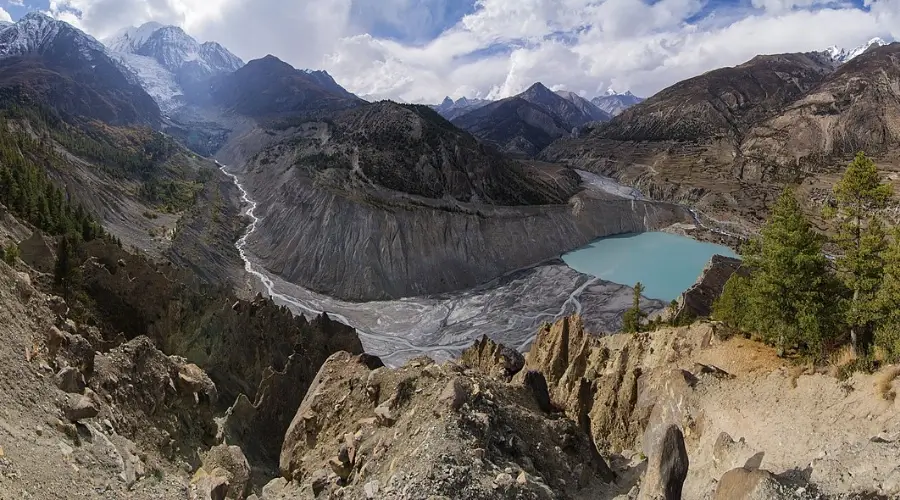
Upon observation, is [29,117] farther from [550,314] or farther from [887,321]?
[887,321]

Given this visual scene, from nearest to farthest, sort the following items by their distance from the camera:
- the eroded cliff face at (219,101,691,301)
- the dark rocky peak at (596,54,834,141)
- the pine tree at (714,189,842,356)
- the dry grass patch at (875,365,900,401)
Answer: the dry grass patch at (875,365,900,401) → the pine tree at (714,189,842,356) → the eroded cliff face at (219,101,691,301) → the dark rocky peak at (596,54,834,141)

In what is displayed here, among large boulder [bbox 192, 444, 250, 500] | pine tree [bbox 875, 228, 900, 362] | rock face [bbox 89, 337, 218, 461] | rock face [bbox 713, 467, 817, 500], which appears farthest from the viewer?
pine tree [bbox 875, 228, 900, 362]

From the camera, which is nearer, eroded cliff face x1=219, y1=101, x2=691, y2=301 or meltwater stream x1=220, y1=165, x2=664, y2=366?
meltwater stream x1=220, y1=165, x2=664, y2=366

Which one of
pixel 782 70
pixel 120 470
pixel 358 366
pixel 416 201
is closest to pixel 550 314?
pixel 416 201

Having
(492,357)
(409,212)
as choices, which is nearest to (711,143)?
(409,212)

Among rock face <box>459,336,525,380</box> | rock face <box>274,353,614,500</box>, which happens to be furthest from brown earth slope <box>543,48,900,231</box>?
rock face <box>274,353,614,500</box>

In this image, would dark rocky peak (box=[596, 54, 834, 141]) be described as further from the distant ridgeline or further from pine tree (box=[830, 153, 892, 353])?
pine tree (box=[830, 153, 892, 353])
